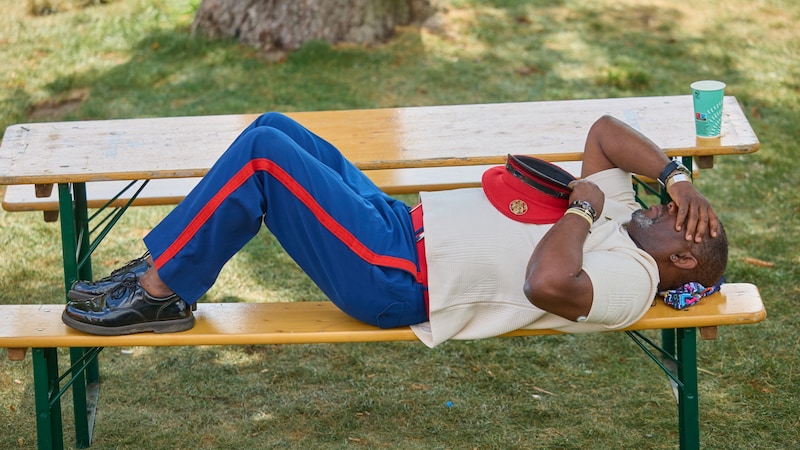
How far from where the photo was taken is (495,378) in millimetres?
3936

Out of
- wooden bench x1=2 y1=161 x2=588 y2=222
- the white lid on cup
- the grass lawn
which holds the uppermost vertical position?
the white lid on cup

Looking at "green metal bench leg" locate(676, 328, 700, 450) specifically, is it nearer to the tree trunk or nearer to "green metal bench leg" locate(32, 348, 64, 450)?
"green metal bench leg" locate(32, 348, 64, 450)

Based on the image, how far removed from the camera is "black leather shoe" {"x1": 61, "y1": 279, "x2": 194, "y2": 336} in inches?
118

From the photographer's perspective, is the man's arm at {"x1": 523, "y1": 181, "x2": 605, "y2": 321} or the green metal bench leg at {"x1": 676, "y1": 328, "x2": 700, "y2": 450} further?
the green metal bench leg at {"x1": 676, "y1": 328, "x2": 700, "y2": 450}

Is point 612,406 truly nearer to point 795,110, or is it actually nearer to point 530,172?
point 530,172

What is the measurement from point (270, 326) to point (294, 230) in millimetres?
322

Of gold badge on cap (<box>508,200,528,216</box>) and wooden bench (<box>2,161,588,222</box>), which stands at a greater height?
gold badge on cap (<box>508,200,528,216</box>)

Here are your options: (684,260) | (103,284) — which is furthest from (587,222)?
(103,284)

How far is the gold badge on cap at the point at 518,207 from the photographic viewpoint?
10.1 feet

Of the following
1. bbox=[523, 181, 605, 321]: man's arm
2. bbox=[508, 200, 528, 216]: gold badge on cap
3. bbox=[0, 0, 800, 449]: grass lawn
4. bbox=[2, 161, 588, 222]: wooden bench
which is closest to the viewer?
bbox=[523, 181, 605, 321]: man's arm

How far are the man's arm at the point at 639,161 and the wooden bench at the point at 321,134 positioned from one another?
112 millimetres

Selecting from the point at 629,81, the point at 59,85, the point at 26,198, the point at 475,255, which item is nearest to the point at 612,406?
the point at 475,255

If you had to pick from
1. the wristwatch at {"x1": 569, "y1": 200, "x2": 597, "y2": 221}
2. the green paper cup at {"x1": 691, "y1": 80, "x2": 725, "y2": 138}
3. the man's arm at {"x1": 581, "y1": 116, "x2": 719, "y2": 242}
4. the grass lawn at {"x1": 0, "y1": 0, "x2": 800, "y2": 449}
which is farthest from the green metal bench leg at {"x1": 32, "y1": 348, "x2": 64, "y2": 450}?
the green paper cup at {"x1": 691, "y1": 80, "x2": 725, "y2": 138}

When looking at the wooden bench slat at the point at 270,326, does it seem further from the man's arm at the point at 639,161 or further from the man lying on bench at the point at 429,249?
the man's arm at the point at 639,161
